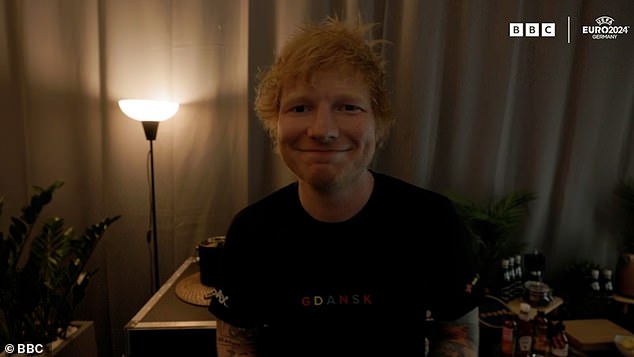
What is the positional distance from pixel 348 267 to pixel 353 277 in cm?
3

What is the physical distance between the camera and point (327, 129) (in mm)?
802

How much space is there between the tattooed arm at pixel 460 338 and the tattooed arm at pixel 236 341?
47 centimetres

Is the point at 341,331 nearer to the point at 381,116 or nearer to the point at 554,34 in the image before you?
the point at 381,116

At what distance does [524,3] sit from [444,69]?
466 millimetres

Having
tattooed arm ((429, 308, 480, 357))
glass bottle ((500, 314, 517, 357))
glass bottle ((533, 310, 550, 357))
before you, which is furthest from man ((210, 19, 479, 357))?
glass bottle ((533, 310, 550, 357))

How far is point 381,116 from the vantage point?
3.12 ft

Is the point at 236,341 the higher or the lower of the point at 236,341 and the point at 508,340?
the higher

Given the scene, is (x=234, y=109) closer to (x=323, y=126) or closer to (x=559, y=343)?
(x=323, y=126)

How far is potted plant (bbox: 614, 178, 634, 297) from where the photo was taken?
165 cm

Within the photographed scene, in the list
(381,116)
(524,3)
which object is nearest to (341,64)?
(381,116)

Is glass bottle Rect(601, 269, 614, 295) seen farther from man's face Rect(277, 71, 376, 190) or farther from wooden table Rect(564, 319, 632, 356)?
man's face Rect(277, 71, 376, 190)

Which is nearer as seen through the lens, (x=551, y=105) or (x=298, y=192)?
(x=298, y=192)

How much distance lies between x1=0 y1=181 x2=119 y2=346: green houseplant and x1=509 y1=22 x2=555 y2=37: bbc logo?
1941 millimetres

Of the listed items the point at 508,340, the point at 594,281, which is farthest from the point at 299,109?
the point at 594,281
